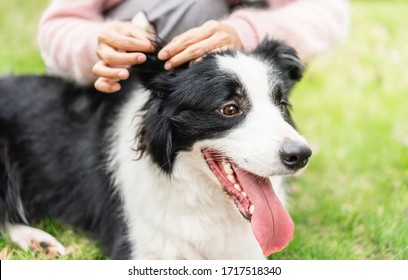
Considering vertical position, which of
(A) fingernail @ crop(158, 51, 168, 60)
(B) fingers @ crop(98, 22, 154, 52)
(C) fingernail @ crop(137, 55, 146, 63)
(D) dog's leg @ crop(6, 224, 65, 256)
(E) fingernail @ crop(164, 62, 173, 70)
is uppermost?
(B) fingers @ crop(98, 22, 154, 52)

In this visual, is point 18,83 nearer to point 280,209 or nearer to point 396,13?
point 280,209

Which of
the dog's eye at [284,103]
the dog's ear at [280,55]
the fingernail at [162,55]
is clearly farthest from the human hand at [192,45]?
the dog's eye at [284,103]

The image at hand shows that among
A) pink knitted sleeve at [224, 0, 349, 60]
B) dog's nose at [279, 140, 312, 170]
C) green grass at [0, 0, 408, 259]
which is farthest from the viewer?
green grass at [0, 0, 408, 259]

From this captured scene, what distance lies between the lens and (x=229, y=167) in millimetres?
2207

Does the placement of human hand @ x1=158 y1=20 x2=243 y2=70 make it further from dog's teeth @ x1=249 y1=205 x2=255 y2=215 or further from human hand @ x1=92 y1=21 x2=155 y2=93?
dog's teeth @ x1=249 y1=205 x2=255 y2=215

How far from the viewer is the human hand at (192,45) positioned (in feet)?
7.27

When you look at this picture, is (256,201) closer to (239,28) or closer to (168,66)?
(168,66)

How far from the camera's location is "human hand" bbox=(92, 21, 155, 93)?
2.24 meters

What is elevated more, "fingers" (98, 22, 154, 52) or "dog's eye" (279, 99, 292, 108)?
"fingers" (98, 22, 154, 52)

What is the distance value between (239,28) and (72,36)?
2.37ft

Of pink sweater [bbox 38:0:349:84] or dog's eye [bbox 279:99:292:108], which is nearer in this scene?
dog's eye [bbox 279:99:292:108]

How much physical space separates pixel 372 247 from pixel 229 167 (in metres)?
0.98

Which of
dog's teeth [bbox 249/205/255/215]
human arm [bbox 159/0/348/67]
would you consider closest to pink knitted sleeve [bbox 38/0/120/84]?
human arm [bbox 159/0/348/67]
